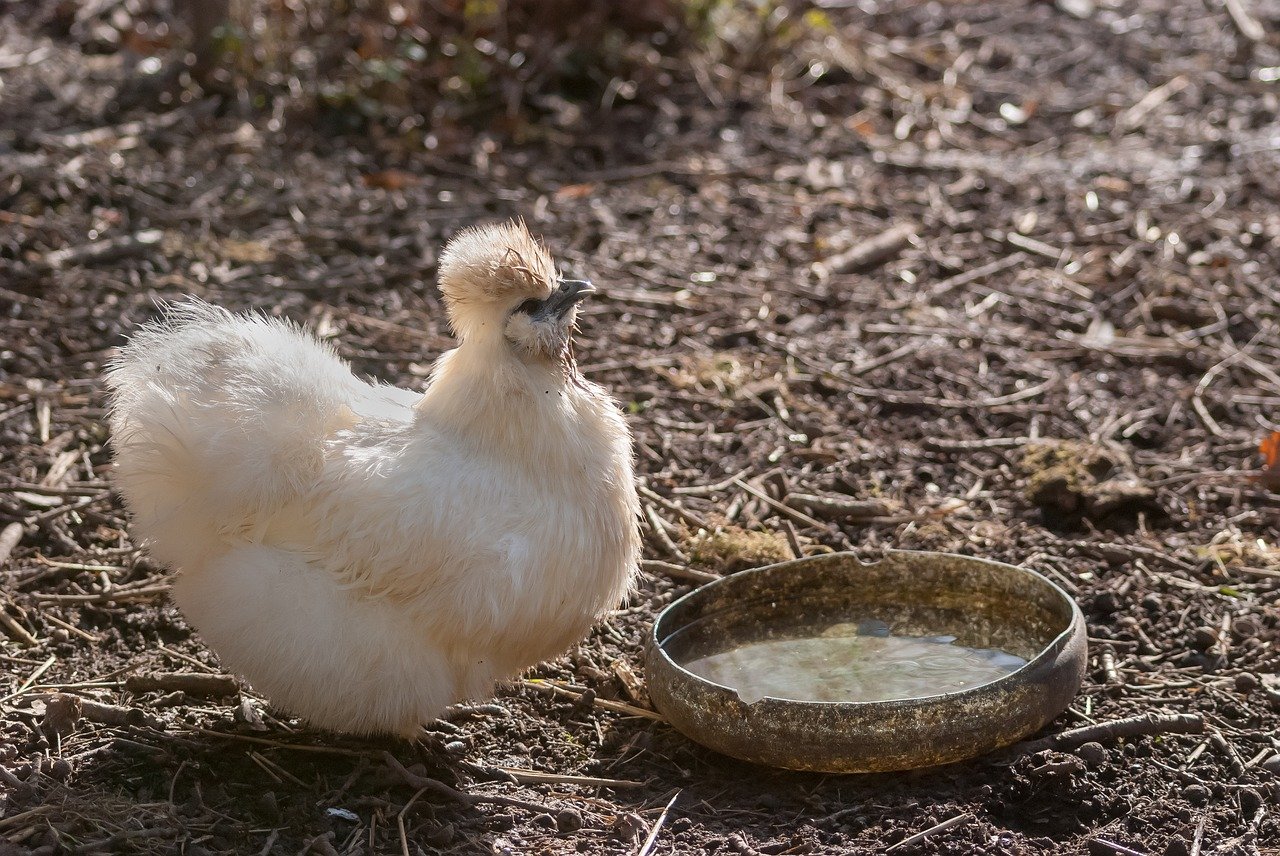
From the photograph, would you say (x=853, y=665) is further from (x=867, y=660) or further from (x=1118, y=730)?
(x=1118, y=730)

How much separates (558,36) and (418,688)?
6110mm

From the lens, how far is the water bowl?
3.33m

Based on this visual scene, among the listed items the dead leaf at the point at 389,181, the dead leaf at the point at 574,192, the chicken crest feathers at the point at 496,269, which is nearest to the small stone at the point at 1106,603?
the chicken crest feathers at the point at 496,269

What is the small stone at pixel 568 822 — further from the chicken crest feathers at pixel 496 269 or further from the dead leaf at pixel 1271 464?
the dead leaf at pixel 1271 464

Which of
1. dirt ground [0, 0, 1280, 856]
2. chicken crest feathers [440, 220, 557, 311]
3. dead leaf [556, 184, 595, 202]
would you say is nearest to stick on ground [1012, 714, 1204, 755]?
dirt ground [0, 0, 1280, 856]

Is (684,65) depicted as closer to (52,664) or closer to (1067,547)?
(1067,547)

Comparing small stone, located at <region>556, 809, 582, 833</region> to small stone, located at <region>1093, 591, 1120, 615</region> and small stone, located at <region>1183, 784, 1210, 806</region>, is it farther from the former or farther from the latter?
small stone, located at <region>1093, 591, 1120, 615</region>

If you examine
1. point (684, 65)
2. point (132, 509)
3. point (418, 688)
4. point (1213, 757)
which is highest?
point (684, 65)

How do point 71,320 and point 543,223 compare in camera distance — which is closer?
point 71,320

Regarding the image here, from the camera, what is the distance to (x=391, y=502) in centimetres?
337

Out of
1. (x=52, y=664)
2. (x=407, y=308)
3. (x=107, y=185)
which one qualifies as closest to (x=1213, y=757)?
(x=52, y=664)

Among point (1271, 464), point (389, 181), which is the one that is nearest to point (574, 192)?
point (389, 181)

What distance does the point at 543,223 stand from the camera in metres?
7.00

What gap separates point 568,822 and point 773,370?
286 centimetres
